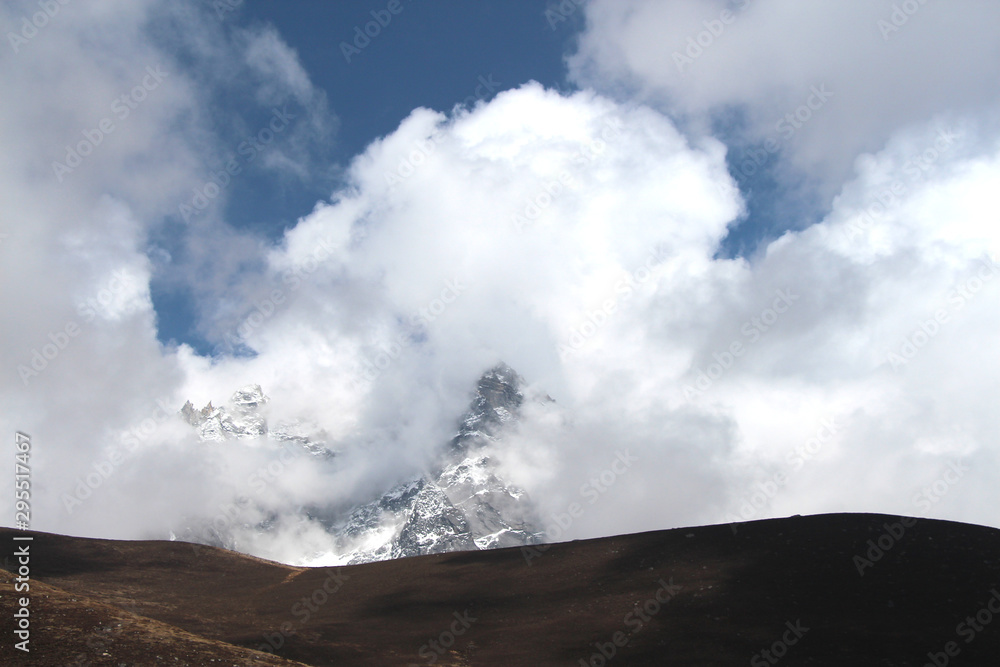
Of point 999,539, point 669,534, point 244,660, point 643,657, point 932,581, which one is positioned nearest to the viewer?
point 244,660

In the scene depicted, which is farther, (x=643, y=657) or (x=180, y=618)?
(x=180, y=618)

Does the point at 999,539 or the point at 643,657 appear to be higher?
the point at 999,539

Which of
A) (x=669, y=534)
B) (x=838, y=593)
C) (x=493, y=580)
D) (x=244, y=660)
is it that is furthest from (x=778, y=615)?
(x=244, y=660)

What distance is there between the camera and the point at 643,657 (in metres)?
30.4

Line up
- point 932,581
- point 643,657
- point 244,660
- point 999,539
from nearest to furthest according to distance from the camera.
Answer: point 244,660 → point 643,657 → point 932,581 → point 999,539

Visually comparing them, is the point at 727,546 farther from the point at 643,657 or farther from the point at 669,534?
the point at 643,657

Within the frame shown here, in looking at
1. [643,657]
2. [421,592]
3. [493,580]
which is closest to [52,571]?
[421,592]

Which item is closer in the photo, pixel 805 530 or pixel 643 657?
pixel 643 657

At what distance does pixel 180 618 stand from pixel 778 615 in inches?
1227

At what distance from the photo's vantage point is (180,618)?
121ft

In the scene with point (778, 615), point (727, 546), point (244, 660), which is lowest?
point (244, 660)

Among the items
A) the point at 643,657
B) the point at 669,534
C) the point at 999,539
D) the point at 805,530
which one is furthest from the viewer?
the point at 669,534

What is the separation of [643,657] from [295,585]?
26.6 m

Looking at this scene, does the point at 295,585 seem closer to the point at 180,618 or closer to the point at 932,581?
the point at 180,618
